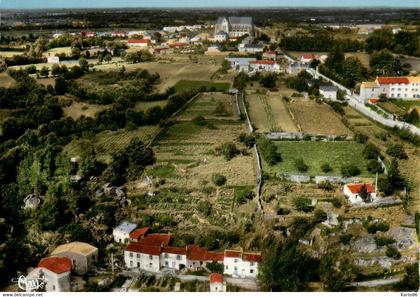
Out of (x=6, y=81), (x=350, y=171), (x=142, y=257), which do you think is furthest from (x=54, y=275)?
(x=6, y=81)

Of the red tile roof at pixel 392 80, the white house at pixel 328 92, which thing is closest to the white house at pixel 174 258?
the red tile roof at pixel 392 80

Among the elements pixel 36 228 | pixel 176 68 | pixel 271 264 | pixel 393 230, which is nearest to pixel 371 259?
pixel 393 230

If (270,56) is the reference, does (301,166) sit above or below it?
below

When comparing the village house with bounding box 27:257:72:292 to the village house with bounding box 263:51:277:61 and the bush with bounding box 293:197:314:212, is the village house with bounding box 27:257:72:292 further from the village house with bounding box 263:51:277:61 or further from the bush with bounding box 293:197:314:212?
the village house with bounding box 263:51:277:61

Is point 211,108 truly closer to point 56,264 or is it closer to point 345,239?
point 345,239

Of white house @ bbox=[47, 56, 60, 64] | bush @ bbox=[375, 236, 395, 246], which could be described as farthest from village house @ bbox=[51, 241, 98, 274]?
white house @ bbox=[47, 56, 60, 64]

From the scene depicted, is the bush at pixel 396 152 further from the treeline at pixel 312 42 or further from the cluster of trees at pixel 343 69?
the treeline at pixel 312 42
